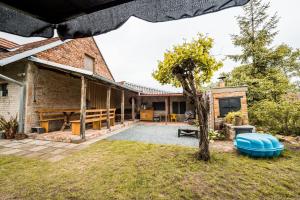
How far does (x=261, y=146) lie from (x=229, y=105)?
13.9 feet

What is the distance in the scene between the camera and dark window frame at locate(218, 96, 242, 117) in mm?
7754

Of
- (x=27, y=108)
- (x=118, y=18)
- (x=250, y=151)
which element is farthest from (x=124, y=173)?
(x=27, y=108)

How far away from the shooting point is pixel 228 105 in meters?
7.91

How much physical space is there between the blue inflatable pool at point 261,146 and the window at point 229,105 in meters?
3.80

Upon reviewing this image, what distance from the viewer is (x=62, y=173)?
122 inches

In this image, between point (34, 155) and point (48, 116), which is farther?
point (48, 116)

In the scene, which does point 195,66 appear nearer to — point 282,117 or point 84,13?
point 84,13

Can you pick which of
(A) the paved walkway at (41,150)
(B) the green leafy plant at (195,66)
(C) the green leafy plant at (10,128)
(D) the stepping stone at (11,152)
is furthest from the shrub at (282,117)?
(C) the green leafy plant at (10,128)

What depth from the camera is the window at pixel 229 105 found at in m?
7.76

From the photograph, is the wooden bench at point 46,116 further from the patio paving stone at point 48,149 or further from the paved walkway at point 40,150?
the patio paving stone at point 48,149

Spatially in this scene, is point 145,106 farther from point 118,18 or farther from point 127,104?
point 118,18

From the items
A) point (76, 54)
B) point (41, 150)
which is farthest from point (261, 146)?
point (76, 54)

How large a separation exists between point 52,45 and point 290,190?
10091mm

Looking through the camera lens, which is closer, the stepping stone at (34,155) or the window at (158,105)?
the stepping stone at (34,155)
